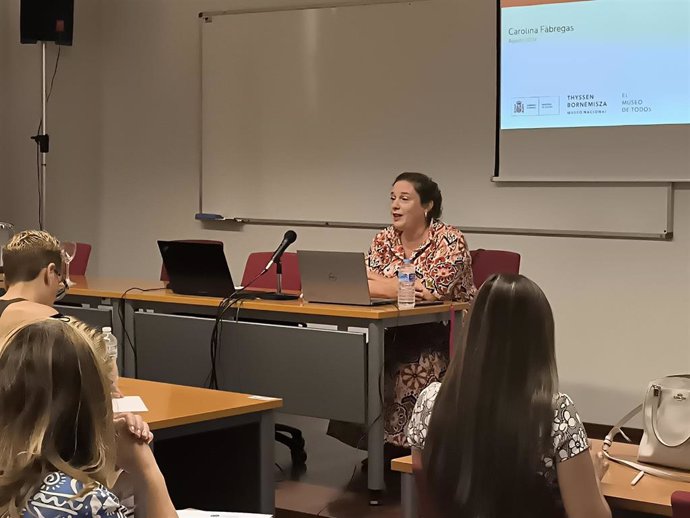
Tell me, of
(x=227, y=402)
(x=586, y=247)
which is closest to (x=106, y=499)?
(x=227, y=402)

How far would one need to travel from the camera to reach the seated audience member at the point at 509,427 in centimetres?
207

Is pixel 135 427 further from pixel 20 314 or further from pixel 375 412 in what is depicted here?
pixel 375 412

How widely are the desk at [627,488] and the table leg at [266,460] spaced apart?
574 millimetres

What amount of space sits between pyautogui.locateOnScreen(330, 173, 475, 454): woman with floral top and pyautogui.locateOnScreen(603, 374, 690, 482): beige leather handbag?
2255mm

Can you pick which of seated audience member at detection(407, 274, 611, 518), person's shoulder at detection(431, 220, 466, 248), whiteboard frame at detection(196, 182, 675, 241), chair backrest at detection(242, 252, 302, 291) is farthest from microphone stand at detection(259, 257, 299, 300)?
seated audience member at detection(407, 274, 611, 518)

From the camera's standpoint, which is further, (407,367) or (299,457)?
(299,457)

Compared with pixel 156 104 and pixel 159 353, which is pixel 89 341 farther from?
pixel 156 104

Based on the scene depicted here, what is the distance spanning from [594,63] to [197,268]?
244 centimetres

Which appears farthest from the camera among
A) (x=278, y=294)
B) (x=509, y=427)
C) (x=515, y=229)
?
(x=515, y=229)

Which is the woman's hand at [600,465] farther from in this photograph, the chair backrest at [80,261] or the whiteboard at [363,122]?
the chair backrest at [80,261]

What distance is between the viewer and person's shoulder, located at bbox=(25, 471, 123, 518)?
162cm

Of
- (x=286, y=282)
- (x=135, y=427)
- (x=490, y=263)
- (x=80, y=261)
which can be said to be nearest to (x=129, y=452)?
(x=135, y=427)

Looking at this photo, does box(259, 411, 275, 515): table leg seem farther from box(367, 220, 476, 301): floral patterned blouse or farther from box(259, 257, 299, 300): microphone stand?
box(367, 220, 476, 301): floral patterned blouse

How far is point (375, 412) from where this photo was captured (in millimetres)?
4441
